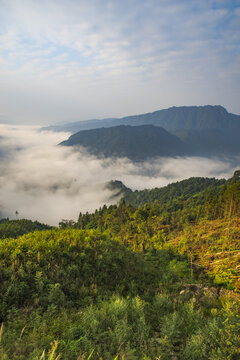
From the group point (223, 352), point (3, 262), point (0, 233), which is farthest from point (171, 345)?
point (0, 233)

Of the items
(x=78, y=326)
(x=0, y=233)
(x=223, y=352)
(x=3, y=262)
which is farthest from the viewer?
(x=0, y=233)

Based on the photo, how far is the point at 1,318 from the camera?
8758mm

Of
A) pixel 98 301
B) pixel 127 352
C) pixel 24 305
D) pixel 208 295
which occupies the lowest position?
pixel 208 295

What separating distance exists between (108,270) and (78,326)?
8059 mm

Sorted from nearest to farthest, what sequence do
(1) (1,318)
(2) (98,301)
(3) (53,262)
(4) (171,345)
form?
(4) (171,345), (1) (1,318), (2) (98,301), (3) (53,262)

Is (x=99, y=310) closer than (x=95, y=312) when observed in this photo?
No

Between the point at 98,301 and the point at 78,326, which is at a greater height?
the point at 78,326

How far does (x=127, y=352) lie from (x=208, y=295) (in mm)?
8559

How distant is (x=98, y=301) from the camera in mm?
10773

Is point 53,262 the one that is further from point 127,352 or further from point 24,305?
point 127,352

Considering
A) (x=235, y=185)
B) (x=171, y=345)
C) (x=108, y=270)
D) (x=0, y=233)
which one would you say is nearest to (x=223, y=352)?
Answer: (x=171, y=345)

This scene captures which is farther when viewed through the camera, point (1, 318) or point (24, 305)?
point (24, 305)

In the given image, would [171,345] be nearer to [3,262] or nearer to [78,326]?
[78,326]

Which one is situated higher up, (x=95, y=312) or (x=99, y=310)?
(x=95, y=312)
